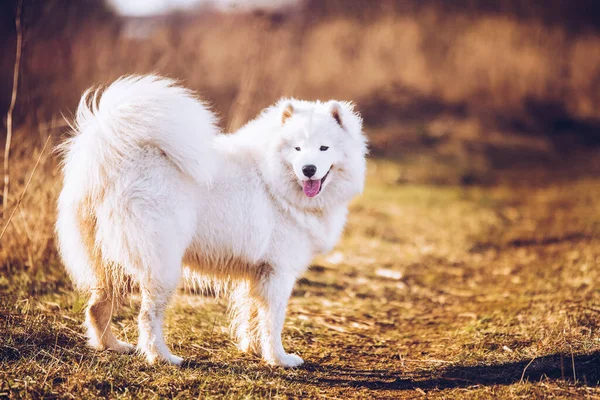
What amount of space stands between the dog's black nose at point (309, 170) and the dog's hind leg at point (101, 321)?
1441 millimetres

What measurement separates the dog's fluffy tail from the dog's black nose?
583 mm

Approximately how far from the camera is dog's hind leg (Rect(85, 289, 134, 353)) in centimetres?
365

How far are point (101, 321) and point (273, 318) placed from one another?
109 cm

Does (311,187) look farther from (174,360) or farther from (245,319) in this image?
(174,360)

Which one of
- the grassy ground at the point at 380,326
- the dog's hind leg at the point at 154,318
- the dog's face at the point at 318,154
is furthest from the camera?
the dog's face at the point at 318,154

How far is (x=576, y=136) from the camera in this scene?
1448 cm

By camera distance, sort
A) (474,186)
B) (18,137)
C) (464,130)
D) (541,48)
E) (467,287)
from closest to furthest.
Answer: (18,137)
(467,287)
(474,186)
(464,130)
(541,48)

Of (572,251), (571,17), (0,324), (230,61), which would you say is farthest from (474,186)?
(0,324)

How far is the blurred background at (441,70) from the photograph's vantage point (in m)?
11.5

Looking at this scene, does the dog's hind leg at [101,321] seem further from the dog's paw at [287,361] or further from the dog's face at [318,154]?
the dog's face at [318,154]

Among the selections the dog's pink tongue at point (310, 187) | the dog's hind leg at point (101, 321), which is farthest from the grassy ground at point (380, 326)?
the dog's pink tongue at point (310, 187)

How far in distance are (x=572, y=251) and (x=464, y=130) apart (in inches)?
308

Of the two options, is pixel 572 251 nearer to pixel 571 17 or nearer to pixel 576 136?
pixel 576 136

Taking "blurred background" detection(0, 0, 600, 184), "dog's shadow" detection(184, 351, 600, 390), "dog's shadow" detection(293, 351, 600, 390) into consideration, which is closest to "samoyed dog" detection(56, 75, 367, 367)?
"dog's shadow" detection(184, 351, 600, 390)
